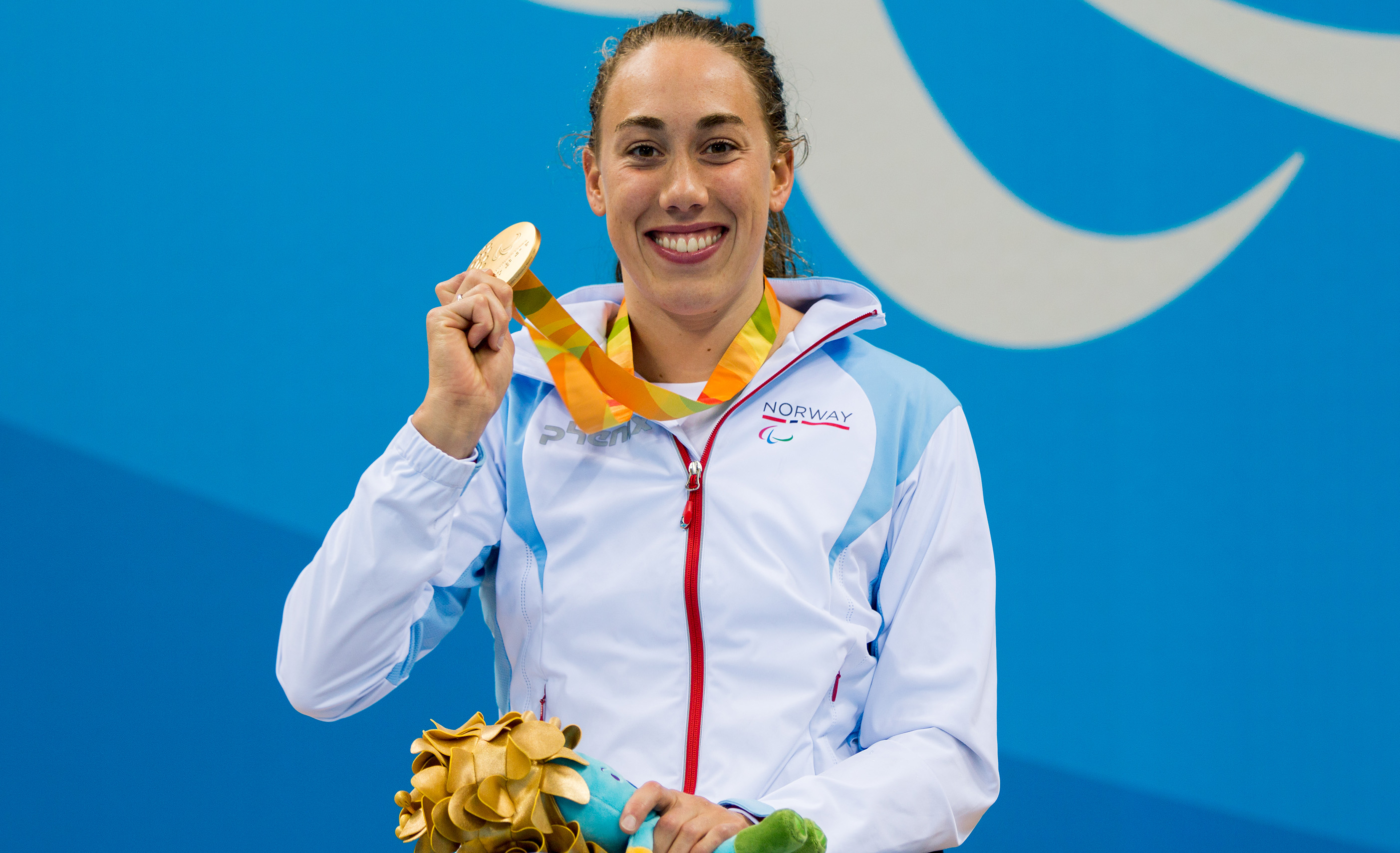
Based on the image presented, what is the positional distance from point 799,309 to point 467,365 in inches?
19.7

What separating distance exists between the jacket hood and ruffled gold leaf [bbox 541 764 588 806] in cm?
49

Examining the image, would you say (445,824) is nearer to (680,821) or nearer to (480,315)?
(680,821)

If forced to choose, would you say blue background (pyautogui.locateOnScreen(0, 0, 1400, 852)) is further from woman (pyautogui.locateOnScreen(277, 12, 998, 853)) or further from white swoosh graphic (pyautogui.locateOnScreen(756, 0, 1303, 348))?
woman (pyautogui.locateOnScreen(277, 12, 998, 853))

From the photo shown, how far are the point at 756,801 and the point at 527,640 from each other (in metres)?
0.32

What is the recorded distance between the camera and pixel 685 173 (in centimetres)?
127

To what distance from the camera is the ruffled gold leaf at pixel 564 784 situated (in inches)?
38.4

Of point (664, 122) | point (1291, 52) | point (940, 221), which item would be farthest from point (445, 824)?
point (1291, 52)

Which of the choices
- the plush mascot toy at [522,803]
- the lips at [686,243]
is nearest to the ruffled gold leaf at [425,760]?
the plush mascot toy at [522,803]

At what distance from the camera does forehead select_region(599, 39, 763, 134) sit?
1.28 m

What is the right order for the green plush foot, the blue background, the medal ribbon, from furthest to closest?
the blue background < the medal ribbon < the green plush foot

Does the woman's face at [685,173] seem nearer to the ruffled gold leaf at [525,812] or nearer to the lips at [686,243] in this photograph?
the lips at [686,243]

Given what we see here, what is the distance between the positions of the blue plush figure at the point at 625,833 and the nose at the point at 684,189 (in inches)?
22.8

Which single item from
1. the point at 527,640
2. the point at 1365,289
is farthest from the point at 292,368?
the point at 1365,289

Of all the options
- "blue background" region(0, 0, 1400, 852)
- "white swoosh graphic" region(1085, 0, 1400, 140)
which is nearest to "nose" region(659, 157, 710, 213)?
"blue background" region(0, 0, 1400, 852)
